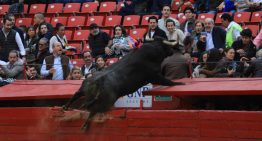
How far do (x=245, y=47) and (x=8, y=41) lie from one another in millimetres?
5621

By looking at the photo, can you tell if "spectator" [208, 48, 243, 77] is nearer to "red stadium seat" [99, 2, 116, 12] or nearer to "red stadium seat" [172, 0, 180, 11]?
"red stadium seat" [172, 0, 180, 11]

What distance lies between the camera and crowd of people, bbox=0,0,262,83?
13562 millimetres

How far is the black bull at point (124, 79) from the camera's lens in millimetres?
12531

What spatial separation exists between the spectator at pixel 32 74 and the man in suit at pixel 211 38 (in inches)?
120

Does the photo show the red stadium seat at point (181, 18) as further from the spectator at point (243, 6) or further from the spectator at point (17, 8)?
the spectator at point (17, 8)

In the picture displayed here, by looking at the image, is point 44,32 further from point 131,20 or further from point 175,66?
point 175,66

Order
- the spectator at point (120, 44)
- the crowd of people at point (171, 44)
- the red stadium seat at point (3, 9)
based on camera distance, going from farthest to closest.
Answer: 1. the red stadium seat at point (3, 9)
2. the spectator at point (120, 44)
3. the crowd of people at point (171, 44)

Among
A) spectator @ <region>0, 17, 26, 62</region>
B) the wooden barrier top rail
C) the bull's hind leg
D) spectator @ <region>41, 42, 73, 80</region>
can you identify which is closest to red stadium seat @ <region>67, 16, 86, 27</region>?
spectator @ <region>0, 17, 26, 62</region>

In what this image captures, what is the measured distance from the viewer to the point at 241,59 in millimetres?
13711

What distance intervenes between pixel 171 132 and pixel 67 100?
2.15 metres

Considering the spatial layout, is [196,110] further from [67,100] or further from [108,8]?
[108,8]

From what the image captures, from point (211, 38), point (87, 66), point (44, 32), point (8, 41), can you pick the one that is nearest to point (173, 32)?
point (211, 38)

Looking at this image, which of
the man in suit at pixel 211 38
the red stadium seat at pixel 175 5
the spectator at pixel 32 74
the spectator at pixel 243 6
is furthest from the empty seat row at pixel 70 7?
the spectator at pixel 32 74

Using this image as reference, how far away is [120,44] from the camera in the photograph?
16.6 meters
